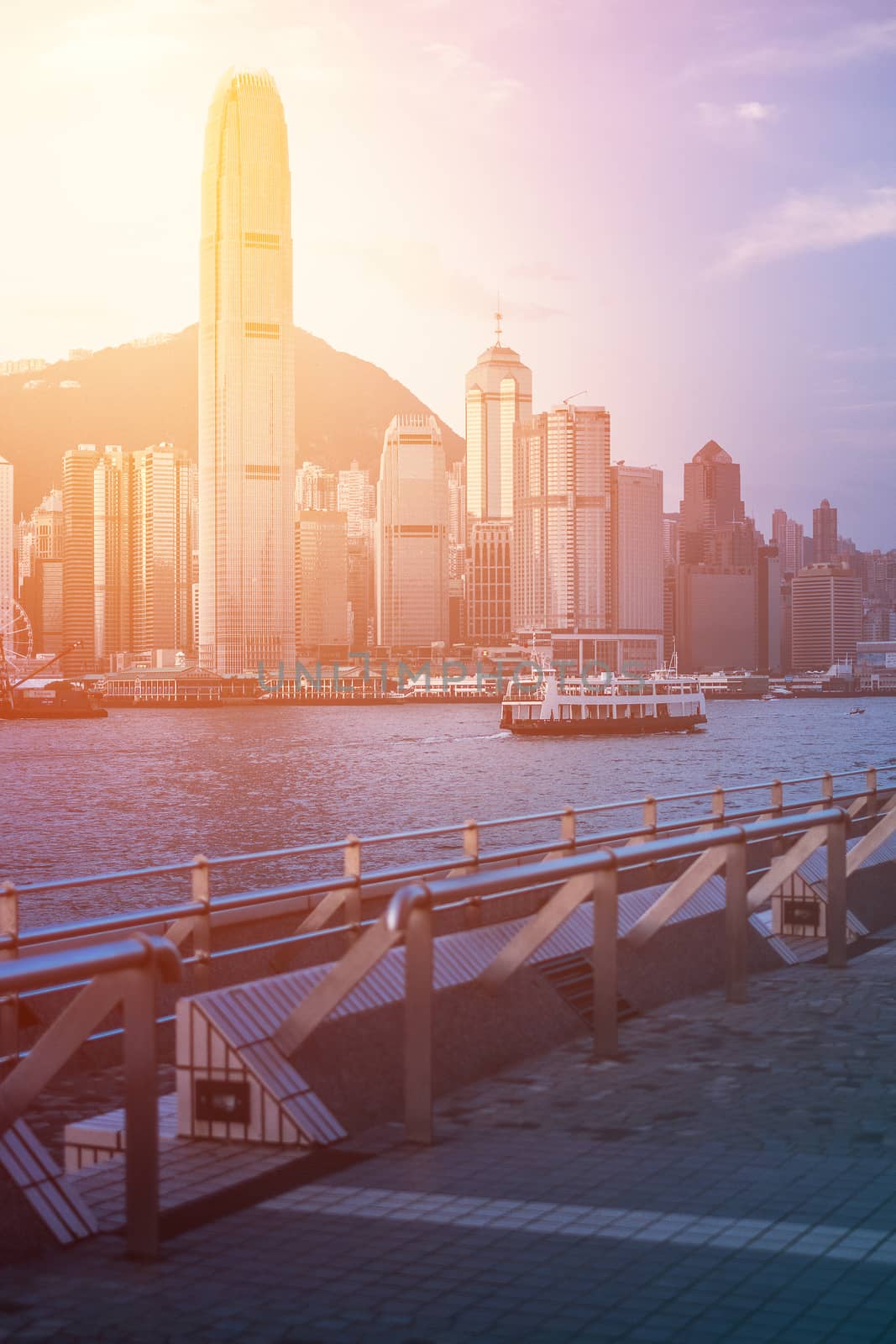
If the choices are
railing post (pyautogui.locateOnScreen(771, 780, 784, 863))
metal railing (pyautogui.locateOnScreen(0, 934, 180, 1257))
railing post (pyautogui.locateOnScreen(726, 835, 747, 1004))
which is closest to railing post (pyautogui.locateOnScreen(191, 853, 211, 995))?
railing post (pyautogui.locateOnScreen(726, 835, 747, 1004))

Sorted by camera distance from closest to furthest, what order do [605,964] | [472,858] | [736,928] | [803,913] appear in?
1. [605,964]
2. [736,928]
3. [472,858]
4. [803,913]

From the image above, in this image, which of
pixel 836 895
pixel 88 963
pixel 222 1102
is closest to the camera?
pixel 88 963

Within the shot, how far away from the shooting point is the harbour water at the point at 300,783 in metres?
57.6

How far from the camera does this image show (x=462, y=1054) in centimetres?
773

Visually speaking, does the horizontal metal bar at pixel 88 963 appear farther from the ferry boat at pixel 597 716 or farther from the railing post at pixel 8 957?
the ferry boat at pixel 597 716

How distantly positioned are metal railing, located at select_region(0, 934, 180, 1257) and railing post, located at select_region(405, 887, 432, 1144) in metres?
1.47

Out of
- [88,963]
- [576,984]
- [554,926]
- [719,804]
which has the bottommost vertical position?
[576,984]

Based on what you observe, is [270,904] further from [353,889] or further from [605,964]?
[605,964]

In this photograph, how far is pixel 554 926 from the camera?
7.93m

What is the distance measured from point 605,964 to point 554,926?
0.46 m

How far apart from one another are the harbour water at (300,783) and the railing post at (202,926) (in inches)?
990

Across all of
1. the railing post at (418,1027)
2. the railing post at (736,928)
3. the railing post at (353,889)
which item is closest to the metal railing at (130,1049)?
the railing post at (418,1027)

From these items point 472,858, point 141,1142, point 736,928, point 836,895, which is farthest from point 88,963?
point 472,858

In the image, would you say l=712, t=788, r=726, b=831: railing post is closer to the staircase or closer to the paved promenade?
the staircase
